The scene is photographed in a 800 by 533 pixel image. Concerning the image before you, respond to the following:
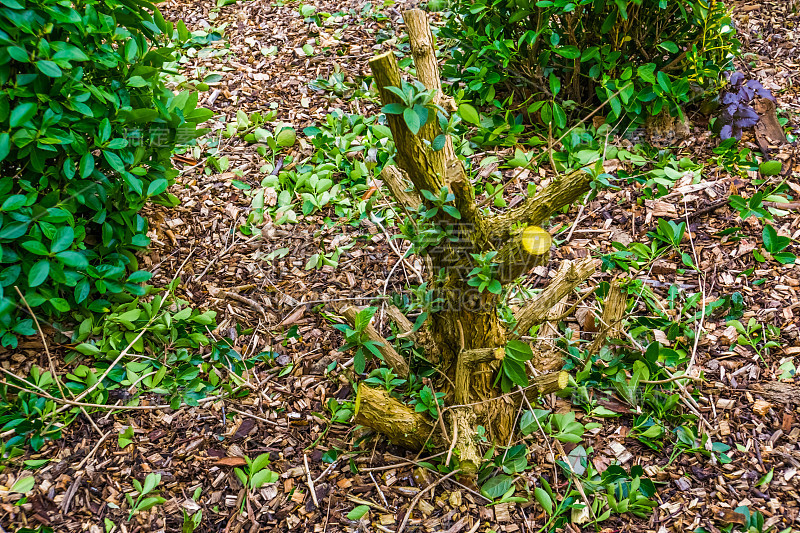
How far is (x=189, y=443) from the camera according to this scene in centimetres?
243

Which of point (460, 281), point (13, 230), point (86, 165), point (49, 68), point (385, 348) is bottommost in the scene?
point (385, 348)

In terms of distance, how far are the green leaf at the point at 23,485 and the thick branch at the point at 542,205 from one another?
1.88 metres

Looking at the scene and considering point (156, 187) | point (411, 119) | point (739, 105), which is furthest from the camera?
point (739, 105)

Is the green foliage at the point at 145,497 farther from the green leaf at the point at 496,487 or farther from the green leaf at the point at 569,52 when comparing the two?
the green leaf at the point at 569,52

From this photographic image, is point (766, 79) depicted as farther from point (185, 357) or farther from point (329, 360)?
point (185, 357)

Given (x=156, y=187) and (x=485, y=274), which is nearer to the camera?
(x=485, y=274)

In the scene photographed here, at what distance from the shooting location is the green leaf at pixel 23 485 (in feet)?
7.27

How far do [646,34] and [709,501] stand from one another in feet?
7.95

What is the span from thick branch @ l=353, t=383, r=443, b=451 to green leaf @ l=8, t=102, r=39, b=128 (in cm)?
153

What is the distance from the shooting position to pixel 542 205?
6.44 feet

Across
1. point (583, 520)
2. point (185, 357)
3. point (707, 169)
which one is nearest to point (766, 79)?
point (707, 169)

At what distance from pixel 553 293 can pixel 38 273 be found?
1.90m

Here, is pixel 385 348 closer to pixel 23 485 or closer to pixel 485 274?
pixel 485 274

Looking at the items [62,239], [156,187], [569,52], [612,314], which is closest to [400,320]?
[612,314]
